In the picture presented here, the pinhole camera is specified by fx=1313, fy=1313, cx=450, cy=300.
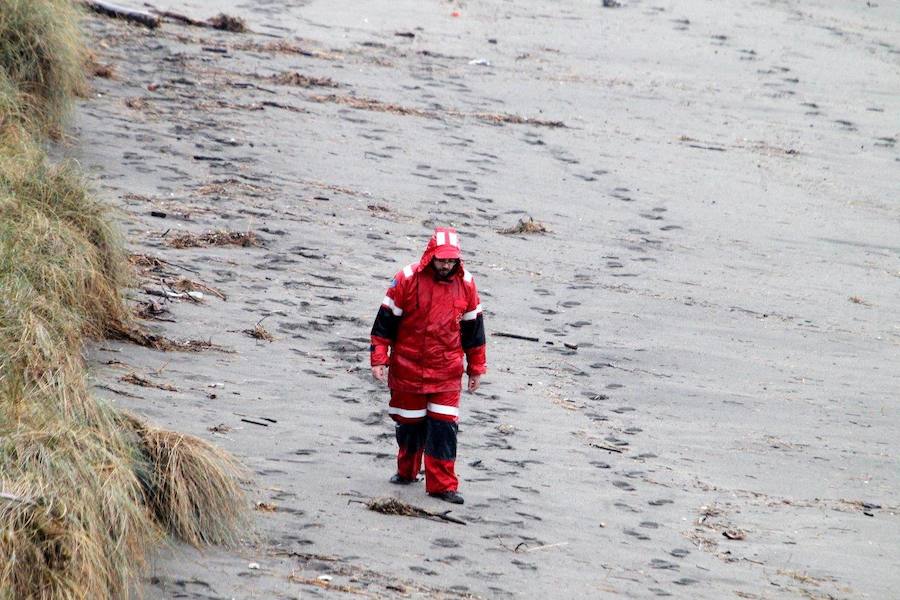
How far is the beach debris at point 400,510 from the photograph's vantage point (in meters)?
6.39

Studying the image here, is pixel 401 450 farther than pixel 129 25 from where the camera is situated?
No

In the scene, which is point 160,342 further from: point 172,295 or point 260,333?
point 172,295

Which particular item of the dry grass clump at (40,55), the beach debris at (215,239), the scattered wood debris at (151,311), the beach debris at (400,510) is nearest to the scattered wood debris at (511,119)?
the dry grass clump at (40,55)

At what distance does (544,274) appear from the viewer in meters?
10.7

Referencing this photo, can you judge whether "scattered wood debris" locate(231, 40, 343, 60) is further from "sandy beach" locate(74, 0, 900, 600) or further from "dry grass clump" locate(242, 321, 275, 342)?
"dry grass clump" locate(242, 321, 275, 342)

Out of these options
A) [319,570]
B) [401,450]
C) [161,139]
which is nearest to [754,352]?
[401,450]

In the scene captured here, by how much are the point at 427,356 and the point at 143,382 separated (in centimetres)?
173

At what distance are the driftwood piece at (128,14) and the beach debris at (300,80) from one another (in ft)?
7.07

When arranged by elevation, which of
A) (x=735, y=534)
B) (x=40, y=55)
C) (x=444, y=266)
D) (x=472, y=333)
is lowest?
(x=735, y=534)

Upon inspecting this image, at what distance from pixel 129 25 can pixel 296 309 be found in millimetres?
7787

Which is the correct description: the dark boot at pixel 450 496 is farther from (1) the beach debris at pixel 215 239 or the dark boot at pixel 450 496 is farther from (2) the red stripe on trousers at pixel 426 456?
(1) the beach debris at pixel 215 239

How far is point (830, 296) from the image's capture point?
11.0 m

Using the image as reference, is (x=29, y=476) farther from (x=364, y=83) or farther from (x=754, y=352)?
(x=364, y=83)

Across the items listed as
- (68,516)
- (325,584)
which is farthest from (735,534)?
(68,516)
